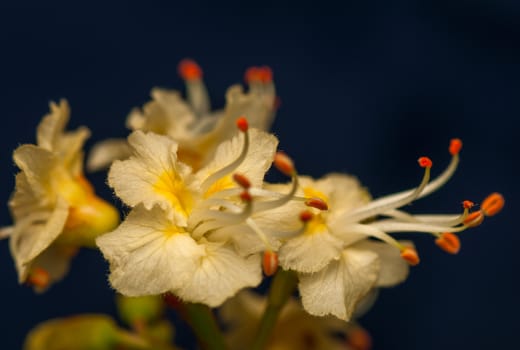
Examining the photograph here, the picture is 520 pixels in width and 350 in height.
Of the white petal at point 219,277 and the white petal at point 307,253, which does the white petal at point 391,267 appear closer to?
the white petal at point 307,253

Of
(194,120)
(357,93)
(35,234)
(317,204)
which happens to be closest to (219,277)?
(317,204)

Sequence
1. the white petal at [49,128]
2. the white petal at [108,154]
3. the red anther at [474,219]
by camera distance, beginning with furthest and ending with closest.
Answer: the white petal at [108,154], the white petal at [49,128], the red anther at [474,219]

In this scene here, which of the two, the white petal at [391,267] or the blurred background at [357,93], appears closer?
the white petal at [391,267]

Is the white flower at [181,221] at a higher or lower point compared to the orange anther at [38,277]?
higher

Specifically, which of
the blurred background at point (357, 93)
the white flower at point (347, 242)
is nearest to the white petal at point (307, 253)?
the white flower at point (347, 242)

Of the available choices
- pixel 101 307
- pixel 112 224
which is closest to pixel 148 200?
pixel 112 224

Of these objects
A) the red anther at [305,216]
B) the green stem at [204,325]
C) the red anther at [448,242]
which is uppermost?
the red anther at [305,216]

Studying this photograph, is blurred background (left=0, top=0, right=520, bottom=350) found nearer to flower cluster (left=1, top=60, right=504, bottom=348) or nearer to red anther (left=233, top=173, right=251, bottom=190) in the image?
flower cluster (left=1, top=60, right=504, bottom=348)

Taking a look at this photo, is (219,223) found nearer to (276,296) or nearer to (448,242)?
(276,296)

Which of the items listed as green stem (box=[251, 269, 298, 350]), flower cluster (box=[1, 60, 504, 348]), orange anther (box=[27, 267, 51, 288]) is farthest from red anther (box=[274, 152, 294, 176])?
orange anther (box=[27, 267, 51, 288])
